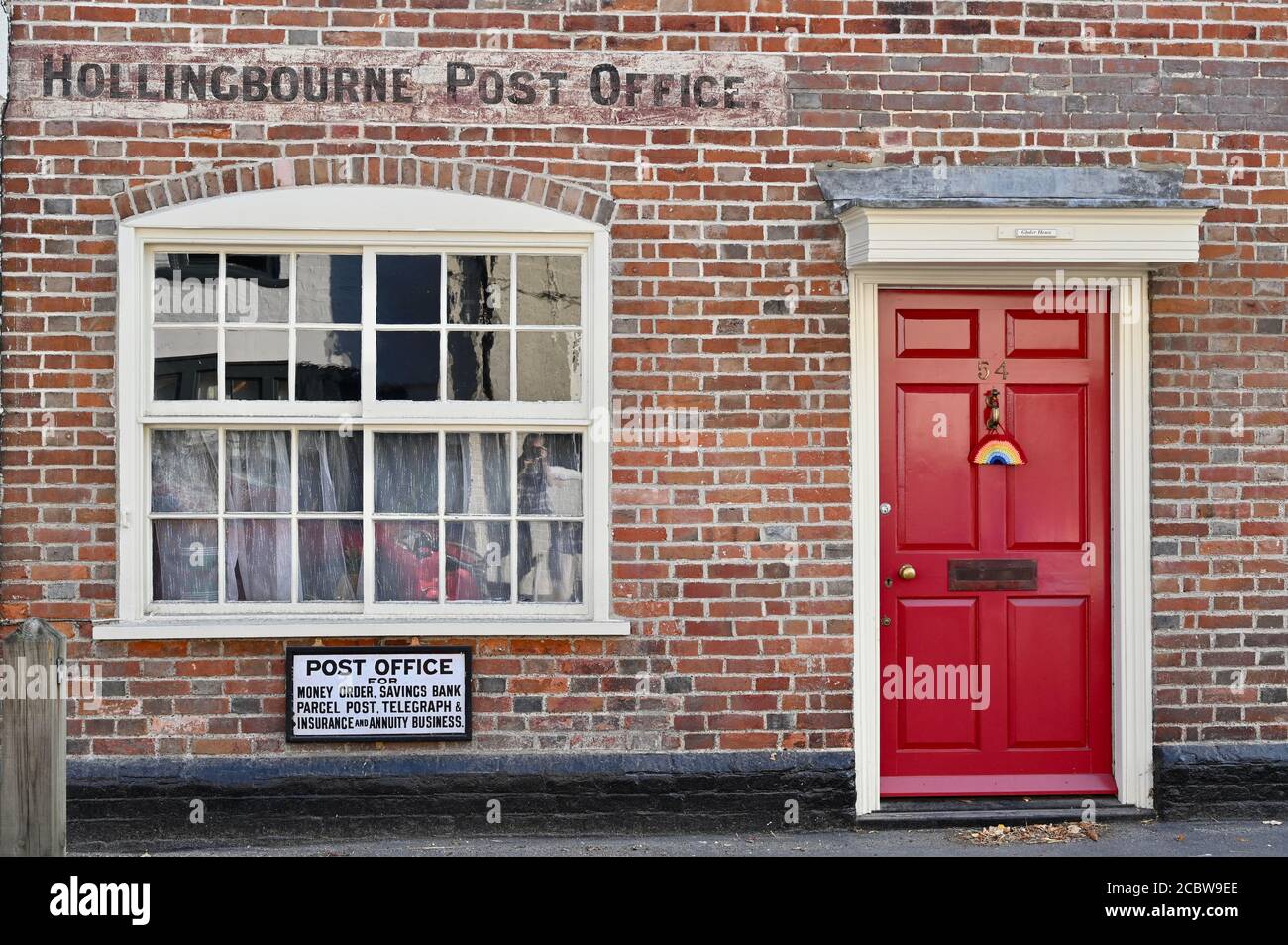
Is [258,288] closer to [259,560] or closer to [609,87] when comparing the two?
[259,560]

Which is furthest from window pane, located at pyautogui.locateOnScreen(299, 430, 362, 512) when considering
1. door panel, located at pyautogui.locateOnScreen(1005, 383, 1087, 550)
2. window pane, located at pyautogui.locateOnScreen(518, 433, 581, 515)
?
door panel, located at pyautogui.locateOnScreen(1005, 383, 1087, 550)

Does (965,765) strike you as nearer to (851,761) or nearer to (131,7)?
(851,761)

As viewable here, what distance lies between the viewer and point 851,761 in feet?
18.6

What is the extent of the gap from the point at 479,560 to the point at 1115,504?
3.05 meters

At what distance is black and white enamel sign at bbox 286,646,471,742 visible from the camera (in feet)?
18.2

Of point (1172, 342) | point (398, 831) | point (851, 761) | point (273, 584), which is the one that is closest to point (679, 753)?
point (851, 761)

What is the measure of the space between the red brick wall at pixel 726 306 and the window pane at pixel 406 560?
49cm

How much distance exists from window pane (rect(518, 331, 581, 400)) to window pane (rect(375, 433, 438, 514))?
510mm

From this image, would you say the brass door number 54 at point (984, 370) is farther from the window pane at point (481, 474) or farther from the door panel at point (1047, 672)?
the window pane at point (481, 474)

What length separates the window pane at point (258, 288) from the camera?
5625 millimetres

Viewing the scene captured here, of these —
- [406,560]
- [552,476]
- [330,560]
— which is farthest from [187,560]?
[552,476]

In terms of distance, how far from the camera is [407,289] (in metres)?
5.66

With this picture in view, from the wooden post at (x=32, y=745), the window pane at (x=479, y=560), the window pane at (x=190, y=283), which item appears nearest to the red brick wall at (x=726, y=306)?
the window pane at (x=190, y=283)

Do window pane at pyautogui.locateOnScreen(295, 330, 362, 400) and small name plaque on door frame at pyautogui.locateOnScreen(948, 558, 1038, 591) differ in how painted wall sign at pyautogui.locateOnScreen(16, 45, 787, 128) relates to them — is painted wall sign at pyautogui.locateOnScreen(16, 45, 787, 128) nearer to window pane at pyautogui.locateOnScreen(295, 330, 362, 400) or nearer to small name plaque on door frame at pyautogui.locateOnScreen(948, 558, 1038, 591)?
window pane at pyautogui.locateOnScreen(295, 330, 362, 400)
